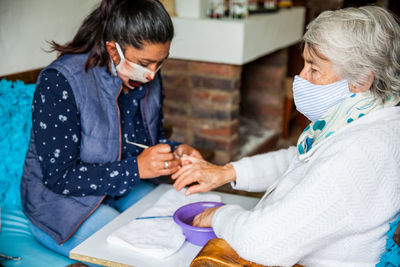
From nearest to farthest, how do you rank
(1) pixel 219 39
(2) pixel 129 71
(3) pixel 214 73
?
1. (2) pixel 129 71
2. (1) pixel 219 39
3. (3) pixel 214 73

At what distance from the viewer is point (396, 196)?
1074mm

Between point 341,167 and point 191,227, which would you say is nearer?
point 341,167

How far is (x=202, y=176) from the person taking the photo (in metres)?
1.51

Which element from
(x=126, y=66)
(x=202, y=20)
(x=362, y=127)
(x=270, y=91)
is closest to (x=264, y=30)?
(x=202, y=20)

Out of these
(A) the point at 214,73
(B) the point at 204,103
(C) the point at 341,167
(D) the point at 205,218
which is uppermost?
(C) the point at 341,167

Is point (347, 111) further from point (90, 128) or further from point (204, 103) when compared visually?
point (204, 103)

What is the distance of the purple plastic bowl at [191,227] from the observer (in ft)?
4.11

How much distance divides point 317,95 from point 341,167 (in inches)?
11.3

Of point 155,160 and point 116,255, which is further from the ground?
point 155,160

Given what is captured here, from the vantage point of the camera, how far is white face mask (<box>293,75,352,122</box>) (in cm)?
119

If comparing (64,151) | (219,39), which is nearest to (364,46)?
(64,151)

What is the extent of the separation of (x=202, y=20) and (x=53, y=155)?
1525 millimetres

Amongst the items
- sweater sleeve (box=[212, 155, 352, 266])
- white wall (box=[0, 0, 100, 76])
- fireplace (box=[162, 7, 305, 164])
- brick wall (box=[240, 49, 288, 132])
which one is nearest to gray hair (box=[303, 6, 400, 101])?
sweater sleeve (box=[212, 155, 352, 266])

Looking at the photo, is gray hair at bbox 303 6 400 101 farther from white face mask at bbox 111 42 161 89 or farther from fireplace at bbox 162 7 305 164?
fireplace at bbox 162 7 305 164
